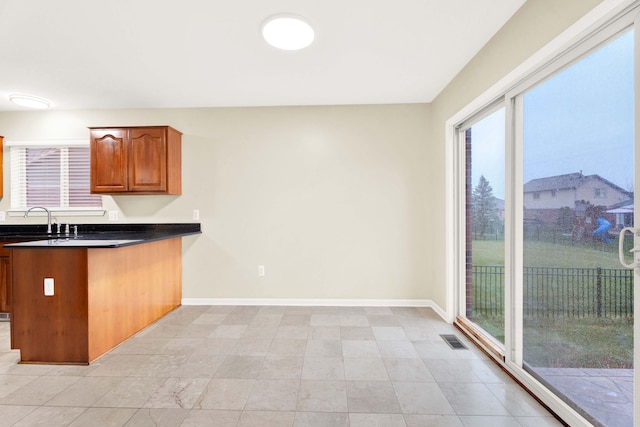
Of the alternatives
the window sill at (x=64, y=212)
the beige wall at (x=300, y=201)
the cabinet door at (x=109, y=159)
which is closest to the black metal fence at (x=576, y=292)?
the beige wall at (x=300, y=201)

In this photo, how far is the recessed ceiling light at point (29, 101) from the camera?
3245mm

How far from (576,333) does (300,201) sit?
2760mm

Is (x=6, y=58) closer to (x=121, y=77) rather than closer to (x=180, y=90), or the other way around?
(x=121, y=77)

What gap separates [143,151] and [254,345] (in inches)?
99.5

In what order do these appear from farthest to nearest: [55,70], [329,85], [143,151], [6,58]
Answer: [143,151], [329,85], [55,70], [6,58]

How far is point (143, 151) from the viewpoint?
3328 mm

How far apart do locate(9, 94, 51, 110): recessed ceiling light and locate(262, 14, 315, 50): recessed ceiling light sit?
3.08m

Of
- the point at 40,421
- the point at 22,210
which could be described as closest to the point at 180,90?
the point at 22,210

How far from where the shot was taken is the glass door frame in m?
1.32

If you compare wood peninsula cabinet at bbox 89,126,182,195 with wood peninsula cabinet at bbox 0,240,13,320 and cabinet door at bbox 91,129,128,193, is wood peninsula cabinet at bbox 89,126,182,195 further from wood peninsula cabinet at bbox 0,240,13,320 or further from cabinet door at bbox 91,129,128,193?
wood peninsula cabinet at bbox 0,240,13,320

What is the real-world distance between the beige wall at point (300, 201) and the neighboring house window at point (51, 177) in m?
0.34

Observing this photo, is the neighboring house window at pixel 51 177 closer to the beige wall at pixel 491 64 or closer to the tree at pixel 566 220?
the beige wall at pixel 491 64

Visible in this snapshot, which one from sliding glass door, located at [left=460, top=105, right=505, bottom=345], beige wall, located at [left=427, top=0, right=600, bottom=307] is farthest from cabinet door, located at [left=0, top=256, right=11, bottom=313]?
sliding glass door, located at [left=460, top=105, right=505, bottom=345]

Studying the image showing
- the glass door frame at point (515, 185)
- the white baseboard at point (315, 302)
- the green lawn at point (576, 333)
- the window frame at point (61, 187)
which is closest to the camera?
the glass door frame at point (515, 185)
